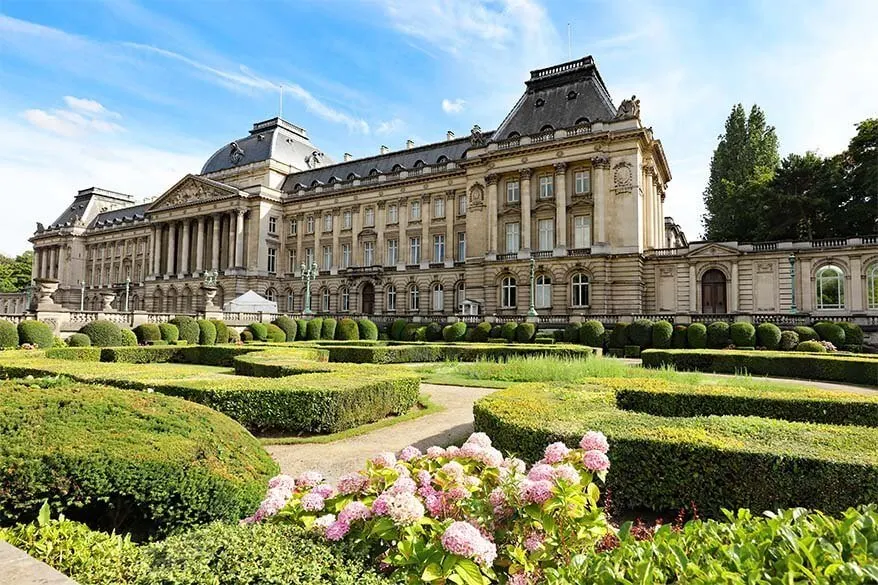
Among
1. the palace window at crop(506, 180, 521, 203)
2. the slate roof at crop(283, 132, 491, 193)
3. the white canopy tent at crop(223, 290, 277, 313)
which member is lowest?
the white canopy tent at crop(223, 290, 277, 313)

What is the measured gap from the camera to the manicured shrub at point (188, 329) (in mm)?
29281

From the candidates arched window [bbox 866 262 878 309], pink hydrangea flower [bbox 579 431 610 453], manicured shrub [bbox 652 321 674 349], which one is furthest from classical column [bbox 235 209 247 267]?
pink hydrangea flower [bbox 579 431 610 453]

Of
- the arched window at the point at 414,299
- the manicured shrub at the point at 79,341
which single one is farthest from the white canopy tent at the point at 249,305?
the manicured shrub at the point at 79,341

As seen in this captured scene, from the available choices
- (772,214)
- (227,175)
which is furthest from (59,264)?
(772,214)

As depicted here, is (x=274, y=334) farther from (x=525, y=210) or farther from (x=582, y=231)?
(x=582, y=231)

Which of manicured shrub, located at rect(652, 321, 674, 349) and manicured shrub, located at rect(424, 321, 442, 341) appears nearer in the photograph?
manicured shrub, located at rect(652, 321, 674, 349)

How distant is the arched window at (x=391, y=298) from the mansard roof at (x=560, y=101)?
648 inches

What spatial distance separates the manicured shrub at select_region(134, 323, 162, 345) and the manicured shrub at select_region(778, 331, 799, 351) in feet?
104

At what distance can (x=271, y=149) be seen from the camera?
57906 millimetres

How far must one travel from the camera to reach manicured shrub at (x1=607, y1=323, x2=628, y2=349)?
3016 centimetres

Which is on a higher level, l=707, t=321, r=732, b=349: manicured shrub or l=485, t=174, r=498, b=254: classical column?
l=485, t=174, r=498, b=254: classical column

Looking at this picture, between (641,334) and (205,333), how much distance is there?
24.5 metres

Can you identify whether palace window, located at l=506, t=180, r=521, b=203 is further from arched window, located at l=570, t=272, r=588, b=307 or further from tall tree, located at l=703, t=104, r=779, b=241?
tall tree, located at l=703, t=104, r=779, b=241

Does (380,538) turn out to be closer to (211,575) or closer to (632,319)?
(211,575)
